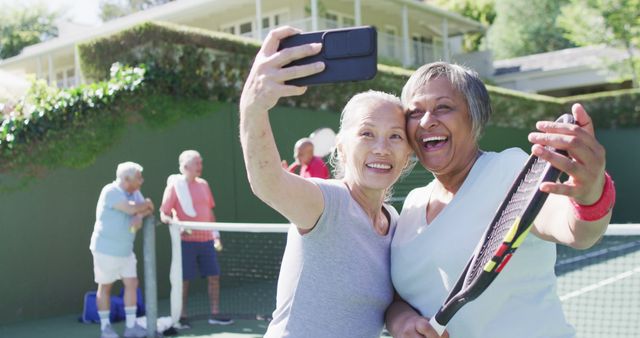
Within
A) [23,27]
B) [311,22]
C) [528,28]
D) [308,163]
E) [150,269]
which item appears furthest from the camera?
[23,27]

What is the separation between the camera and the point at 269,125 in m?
1.76

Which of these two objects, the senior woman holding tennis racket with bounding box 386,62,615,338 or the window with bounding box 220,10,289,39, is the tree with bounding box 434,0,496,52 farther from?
the senior woman holding tennis racket with bounding box 386,62,615,338

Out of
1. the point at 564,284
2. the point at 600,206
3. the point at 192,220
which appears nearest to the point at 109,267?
the point at 192,220

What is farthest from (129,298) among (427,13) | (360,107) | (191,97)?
(427,13)

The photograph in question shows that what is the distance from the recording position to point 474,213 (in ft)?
6.68

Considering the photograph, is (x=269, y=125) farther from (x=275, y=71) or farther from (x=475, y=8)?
(x=475, y=8)

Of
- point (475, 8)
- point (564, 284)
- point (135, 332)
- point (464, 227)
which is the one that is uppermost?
point (475, 8)

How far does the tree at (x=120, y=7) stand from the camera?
50.7 metres

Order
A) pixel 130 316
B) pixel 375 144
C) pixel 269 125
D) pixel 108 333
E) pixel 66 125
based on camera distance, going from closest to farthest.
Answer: pixel 269 125 < pixel 375 144 < pixel 108 333 < pixel 130 316 < pixel 66 125

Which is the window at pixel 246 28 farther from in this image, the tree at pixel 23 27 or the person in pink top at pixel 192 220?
the tree at pixel 23 27

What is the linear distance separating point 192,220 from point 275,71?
6.20 metres

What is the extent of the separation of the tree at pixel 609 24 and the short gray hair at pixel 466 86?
70.9 ft

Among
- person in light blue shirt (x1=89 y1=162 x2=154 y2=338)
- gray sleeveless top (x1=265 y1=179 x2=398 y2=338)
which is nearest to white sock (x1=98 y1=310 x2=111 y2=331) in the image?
person in light blue shirt (x1=89 y1=162 x2=154 y2=338)

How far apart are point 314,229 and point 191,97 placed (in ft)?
26.1
